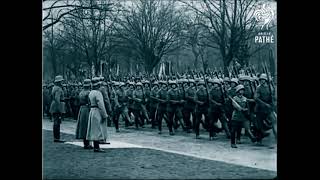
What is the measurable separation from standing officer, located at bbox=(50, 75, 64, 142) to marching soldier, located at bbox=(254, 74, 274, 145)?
12.3 ft

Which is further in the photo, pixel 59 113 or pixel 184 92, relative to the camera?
pixel 184 92

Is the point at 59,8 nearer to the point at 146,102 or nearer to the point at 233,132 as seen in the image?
the point at 146,102

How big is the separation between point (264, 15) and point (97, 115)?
142 inches

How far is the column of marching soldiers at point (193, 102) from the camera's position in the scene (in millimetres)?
10047

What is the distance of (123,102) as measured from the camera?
37.1 ft

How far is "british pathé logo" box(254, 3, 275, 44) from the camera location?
31.1ft

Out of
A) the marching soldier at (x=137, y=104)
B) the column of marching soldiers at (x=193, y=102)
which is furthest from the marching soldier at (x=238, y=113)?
the marching soldier at (x=137, y=104)

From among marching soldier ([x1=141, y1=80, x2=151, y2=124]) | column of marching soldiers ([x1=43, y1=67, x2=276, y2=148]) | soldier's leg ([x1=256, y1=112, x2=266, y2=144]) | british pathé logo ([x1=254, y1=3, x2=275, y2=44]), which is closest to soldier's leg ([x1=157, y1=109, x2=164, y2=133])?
column of marching soldiers ([x1=43, y1=67, x2=276, y2=148])

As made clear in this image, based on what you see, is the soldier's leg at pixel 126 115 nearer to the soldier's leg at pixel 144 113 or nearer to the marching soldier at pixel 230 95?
the soldier's leg at pixel 144 113

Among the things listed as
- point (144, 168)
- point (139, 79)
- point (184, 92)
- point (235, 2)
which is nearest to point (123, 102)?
point (139, 79)

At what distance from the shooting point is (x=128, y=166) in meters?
9.05
